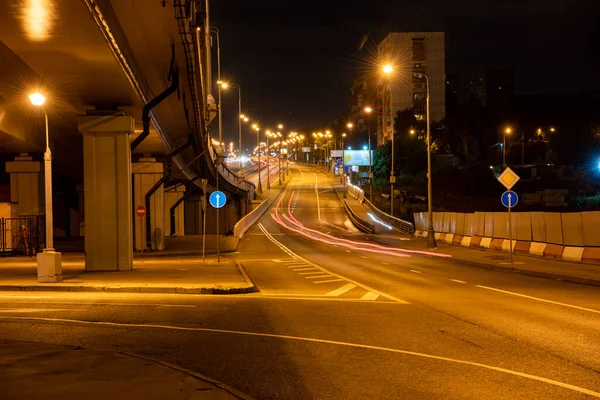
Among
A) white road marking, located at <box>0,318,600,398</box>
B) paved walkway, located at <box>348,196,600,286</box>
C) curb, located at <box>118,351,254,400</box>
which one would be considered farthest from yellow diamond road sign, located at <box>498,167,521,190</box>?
curb, located at <box>118,351,254,400</box>

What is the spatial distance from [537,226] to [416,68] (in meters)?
106

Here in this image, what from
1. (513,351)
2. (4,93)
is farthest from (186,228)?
(513,351)

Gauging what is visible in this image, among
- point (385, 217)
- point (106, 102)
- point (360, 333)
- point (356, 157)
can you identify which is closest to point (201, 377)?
point (360, 333)

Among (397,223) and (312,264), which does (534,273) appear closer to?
(312,264)

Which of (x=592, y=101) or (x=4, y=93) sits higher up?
(x=592, y=101)

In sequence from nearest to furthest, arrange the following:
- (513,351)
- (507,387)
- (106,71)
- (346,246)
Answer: (507,387)
(513,351)
(106,71)
(346,246)

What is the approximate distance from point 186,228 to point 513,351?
62384 millimetres

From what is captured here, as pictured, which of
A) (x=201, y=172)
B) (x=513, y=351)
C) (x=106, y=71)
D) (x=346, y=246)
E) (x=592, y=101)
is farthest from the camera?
(x=592, y=101)

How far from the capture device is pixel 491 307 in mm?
14352

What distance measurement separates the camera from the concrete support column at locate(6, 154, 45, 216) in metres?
38.2

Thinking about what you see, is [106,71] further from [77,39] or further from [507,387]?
[507,387]

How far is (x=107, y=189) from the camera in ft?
76.2

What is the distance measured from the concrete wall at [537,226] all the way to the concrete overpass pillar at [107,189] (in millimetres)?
17436

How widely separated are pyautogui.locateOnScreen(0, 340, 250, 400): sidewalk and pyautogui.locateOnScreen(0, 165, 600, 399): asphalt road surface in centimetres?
57
